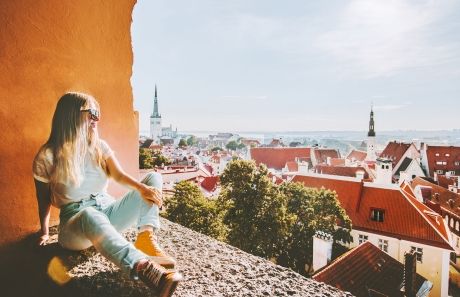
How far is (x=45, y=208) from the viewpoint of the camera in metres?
A: 1.73

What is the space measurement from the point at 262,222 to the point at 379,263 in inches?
155

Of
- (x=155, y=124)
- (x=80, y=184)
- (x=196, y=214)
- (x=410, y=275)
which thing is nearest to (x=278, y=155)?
(x=196, y=214)

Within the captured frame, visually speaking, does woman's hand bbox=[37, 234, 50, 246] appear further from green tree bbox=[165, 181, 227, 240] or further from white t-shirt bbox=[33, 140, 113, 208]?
green tree bbox=[165, 181, 227, 240]

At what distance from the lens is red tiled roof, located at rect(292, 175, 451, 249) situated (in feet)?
41.0

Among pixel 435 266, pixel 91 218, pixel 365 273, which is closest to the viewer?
pixel 91 218

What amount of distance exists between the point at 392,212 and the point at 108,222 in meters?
14.4

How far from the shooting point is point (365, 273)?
314 inches

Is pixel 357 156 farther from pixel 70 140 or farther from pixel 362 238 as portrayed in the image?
pixel 70 140

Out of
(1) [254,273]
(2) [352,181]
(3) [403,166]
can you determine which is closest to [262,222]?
(2) [352,181]

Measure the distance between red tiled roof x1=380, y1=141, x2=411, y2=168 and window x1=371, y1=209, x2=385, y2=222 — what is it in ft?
75.6

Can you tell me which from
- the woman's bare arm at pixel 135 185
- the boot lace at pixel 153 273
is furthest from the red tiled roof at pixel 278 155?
the boot lace at pixel 153 273

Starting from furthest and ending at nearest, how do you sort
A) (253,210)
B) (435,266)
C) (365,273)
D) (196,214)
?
(196,214) < (435,266) < (253,210) < (365,273)

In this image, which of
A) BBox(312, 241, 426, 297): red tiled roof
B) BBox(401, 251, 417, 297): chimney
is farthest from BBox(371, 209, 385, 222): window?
BBox(401, 251, 417, 297): chimney

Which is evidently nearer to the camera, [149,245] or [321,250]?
[149,245]
